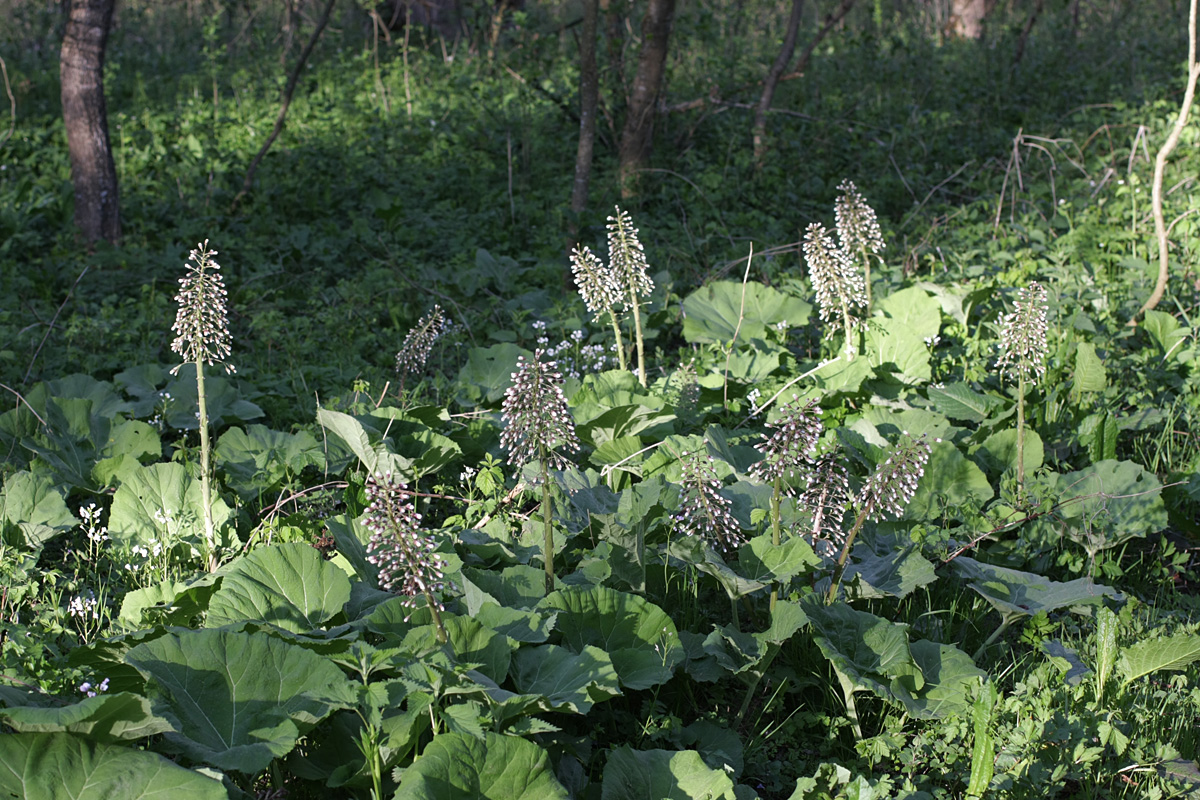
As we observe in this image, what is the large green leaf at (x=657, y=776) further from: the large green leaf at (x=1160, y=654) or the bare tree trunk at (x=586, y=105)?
the bare tree trunk at (x=586, y=105)

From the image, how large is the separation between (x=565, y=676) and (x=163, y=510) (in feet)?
6.04

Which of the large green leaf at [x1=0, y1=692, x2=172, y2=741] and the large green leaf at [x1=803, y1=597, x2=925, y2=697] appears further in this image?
the large green leaf at [x1=803, y1=597, x2=925, y2=697]

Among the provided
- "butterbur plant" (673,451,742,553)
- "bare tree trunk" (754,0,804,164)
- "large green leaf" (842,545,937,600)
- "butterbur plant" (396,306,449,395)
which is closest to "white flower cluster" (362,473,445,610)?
"butterbur plant" (673,451,742,553)

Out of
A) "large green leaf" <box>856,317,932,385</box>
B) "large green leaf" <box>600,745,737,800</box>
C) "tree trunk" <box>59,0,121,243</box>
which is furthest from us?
"tree trunk" <box>59,0,121,243</box>

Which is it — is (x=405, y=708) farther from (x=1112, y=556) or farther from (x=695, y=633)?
(x=1112, y=556)

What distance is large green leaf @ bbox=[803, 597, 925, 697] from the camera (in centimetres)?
243

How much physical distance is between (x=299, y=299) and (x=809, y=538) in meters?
4.32

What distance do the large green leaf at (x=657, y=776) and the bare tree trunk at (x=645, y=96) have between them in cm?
596

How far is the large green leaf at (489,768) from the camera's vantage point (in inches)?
77.9

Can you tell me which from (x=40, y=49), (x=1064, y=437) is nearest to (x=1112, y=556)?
(x=1064, y=437)

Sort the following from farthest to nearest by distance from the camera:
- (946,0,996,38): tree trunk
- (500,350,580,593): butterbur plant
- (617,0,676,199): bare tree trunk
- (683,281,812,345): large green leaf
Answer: (946,0,996,38): tree trunk < (617,0,676,199): bare tree trunk < (683,281,812,345): large green leaf < (500,350,580,593): butterbur plant

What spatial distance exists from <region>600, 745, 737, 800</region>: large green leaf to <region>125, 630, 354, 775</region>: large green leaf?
66 centimetres

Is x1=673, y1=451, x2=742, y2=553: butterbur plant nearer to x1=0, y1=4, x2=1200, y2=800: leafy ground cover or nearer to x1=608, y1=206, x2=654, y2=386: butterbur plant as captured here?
x1=0, y1=4, x2=1200, y2=800: leafy ground cover

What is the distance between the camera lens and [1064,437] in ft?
13.8
